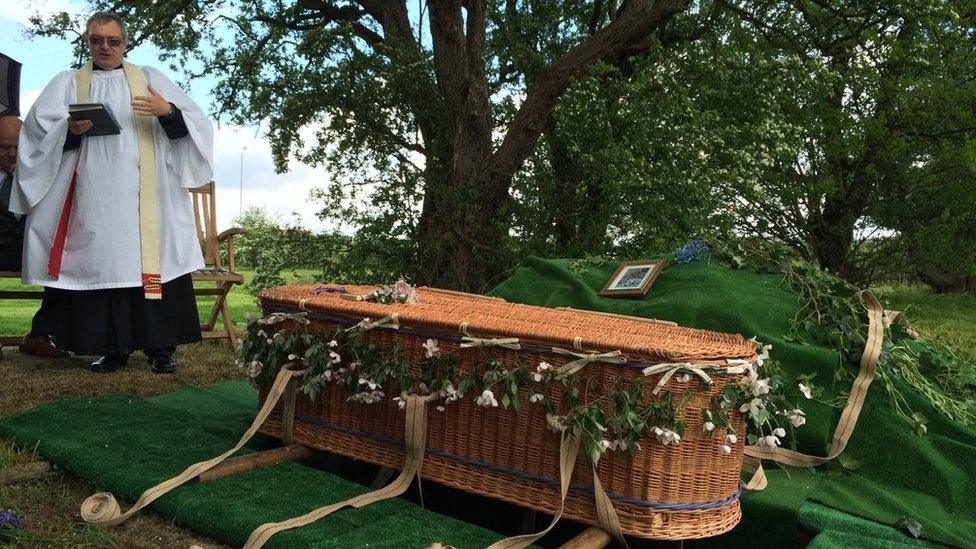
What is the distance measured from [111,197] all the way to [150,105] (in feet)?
1.92

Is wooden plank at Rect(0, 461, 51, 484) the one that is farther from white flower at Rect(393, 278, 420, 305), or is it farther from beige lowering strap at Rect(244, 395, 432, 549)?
white flower at Rect(393, 278, 420, 305)

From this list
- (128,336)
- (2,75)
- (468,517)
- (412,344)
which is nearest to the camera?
(412,344)

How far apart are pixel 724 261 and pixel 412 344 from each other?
71.3 inches

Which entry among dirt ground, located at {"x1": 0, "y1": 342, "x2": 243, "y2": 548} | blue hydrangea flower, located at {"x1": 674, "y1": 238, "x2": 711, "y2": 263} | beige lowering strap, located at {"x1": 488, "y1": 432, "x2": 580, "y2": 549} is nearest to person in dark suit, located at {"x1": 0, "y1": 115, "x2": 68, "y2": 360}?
dirt ground, located at {"x1": 0, "y1": 342, "x2": 243, "y2": 548}

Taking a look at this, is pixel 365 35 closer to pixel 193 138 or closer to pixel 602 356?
pixel 193 138

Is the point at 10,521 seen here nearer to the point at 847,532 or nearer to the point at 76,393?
the point at 76,393

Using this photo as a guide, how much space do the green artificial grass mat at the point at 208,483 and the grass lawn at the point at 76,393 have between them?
0.08 meters

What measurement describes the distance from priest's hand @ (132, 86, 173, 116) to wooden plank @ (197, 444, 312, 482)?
2417 mm

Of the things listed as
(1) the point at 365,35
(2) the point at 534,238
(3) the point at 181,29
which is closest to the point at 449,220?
(2) the point at 534,238

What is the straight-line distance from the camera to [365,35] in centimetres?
910

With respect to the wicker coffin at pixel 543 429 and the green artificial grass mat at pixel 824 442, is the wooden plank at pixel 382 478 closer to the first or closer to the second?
the wicker coffin at pixel 543 429

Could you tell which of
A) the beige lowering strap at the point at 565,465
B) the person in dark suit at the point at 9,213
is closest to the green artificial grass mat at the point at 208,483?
the beige lowering strap at the point at 565,465

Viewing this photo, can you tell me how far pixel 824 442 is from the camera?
3.17 m

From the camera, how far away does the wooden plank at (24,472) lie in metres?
3.17
